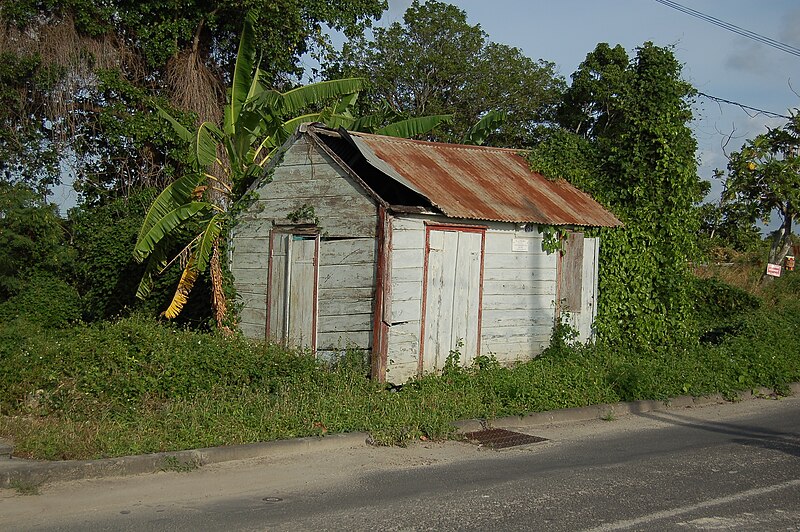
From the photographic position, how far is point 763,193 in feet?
77.2

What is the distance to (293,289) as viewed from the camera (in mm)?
12586

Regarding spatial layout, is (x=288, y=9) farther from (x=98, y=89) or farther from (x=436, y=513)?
(x=436, y=513)

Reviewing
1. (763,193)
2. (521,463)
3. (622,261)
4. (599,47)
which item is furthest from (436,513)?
(599,47)

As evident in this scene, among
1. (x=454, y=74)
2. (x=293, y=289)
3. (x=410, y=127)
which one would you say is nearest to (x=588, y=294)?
(x=410, y=127)

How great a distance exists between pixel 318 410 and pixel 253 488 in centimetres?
233

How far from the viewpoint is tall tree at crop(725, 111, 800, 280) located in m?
22.8

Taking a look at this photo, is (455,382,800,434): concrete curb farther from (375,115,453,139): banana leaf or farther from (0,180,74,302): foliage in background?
(0,180,74,302): foliage in background

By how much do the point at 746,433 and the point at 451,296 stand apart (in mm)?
4432

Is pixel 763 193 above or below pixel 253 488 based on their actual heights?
above

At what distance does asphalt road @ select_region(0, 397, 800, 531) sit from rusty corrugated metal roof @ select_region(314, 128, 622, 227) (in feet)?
14.2

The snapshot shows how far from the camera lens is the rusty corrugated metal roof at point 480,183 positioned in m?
12.5

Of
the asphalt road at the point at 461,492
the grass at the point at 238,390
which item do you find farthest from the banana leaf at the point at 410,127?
the asphalt road at the point at 461,492

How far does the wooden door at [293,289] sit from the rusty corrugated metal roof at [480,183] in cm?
171

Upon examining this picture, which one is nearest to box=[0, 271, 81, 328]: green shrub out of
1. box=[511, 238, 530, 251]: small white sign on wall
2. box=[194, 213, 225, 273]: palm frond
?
box=[194, 213, 225, 273]: palm frond
